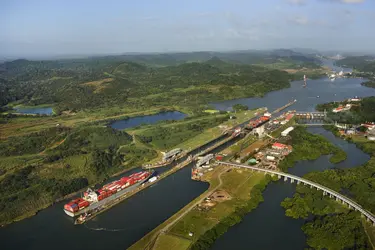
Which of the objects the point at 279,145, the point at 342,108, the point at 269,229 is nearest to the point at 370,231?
the point at 269,229

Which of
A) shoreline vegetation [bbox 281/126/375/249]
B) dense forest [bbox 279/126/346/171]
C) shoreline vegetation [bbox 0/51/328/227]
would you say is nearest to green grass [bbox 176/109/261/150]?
shoreline vegetation [bbox 0/51/328/227]

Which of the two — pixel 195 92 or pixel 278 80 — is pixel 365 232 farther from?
pixel 278 80

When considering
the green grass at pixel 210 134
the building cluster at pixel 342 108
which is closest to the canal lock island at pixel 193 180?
the green grass at pixel 210 134

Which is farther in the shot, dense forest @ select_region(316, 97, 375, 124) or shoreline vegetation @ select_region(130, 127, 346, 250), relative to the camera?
dense forest @ select_region(316, 97, 375, 124)

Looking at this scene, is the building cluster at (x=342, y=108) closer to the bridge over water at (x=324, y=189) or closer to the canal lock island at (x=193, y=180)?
the canal lock island at (x=193, y=180)

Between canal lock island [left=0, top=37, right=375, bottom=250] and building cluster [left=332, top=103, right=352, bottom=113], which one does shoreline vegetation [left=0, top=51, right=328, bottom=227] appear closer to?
canal lock island [left=0, top=37, right=375, bottom=250]

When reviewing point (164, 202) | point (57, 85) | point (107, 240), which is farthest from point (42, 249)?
point (57, 85)
